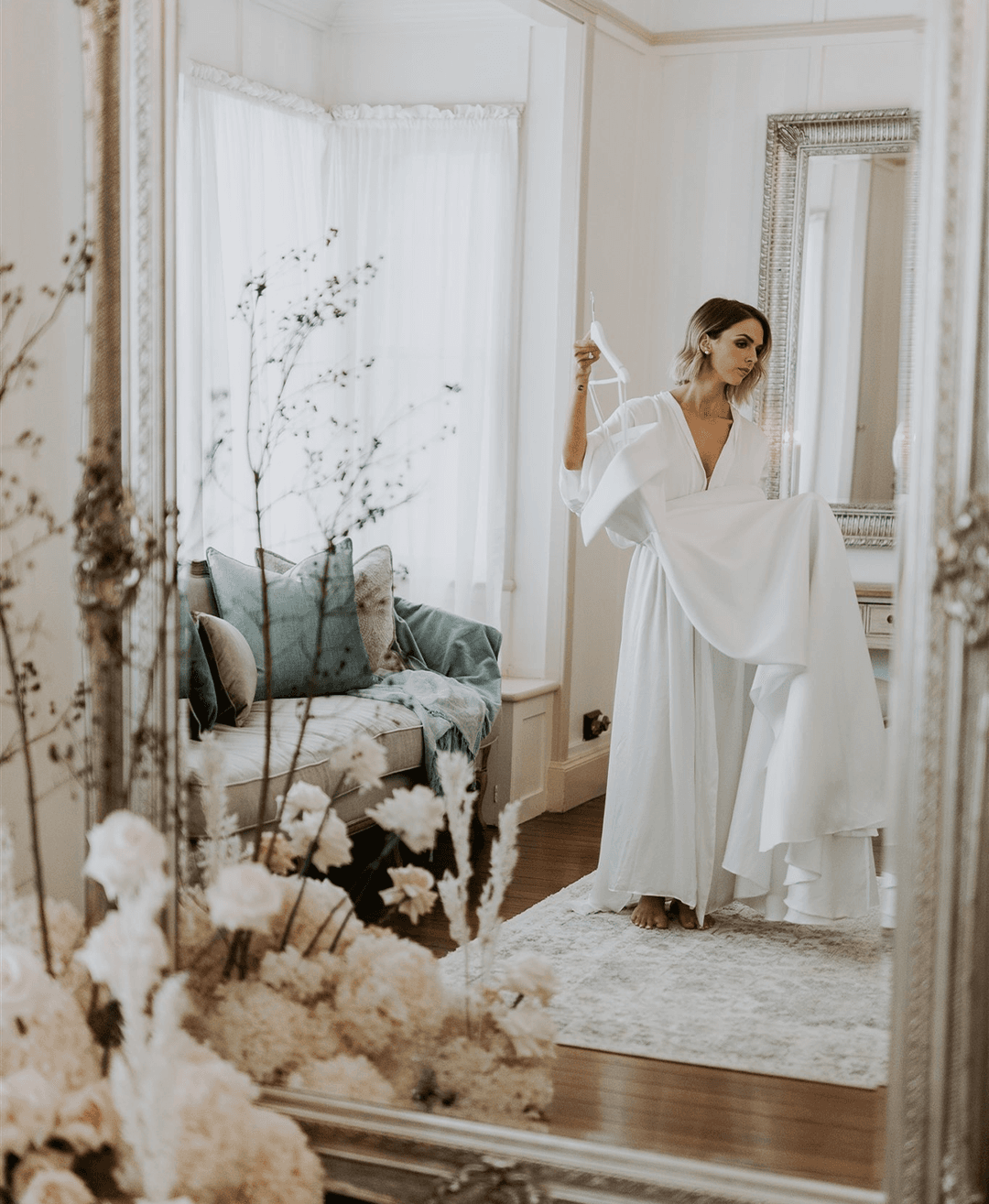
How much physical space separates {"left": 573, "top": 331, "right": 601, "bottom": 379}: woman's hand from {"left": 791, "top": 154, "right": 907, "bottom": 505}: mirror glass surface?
0.28 meters

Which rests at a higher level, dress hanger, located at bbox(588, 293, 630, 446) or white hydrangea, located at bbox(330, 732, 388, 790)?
dress hanger, located at bbox(588, 293, 630, 446)

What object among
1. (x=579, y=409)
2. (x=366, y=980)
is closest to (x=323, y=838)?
(x=366, y=980)

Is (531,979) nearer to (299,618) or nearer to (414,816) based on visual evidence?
(414,816)

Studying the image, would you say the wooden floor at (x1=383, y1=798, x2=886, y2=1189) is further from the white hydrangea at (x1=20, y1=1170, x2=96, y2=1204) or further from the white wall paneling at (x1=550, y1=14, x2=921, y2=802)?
the white hydrangea at (x1=20, y1=1170, x2=96, y2=1204)

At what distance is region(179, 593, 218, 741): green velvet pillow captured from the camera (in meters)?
1.71

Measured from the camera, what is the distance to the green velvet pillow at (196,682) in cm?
171

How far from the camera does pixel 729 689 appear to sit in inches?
63.7

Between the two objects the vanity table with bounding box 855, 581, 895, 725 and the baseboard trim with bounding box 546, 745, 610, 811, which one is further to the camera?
the baseboard trim with bounding box 546, 745, 610, 811

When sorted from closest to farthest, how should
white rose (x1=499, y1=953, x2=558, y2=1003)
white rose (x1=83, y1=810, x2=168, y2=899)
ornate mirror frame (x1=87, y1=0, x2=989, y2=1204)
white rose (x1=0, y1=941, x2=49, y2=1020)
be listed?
ornate mirror frame (x1=87, y1=0, x2=989, y2=1204), white rose (x1=83, y1=810, x2=168, y2=899), white rose (x1=0, y1=941, x2=49, y2=1020), white rose (x1=499, y1=953, x2=558, y2=1003)

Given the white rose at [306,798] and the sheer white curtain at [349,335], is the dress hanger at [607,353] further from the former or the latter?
the white rose at [306,798]

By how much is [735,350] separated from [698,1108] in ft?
2.98

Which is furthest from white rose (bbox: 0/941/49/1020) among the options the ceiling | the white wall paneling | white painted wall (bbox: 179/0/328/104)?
the ceiling

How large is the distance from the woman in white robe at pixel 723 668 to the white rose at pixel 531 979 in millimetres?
122

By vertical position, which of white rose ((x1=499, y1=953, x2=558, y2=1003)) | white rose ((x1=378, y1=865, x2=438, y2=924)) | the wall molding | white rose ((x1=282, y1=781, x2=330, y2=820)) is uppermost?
the wall molding
